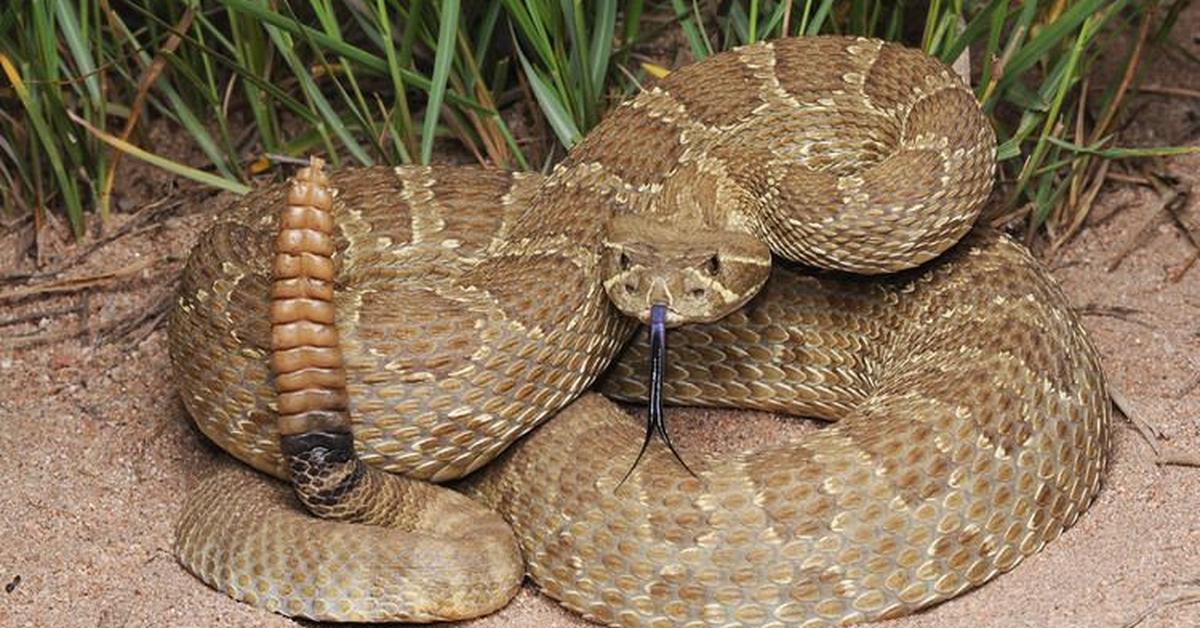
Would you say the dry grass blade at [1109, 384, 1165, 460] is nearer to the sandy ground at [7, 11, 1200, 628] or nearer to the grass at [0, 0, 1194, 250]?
the sandy ground at [7, 11, 1200, 628]

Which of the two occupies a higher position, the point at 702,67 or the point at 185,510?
the point at 702,67

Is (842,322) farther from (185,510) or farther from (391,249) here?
(185,510)

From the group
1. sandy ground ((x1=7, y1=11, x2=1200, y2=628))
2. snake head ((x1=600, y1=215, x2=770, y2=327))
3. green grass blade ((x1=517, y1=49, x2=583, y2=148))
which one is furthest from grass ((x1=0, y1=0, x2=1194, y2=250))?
snake head ((x1=600, y1=215, x2=770, y2=327))

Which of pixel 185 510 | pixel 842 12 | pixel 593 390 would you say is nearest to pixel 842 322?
pixel 593 390

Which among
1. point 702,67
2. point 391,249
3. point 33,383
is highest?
point 702,67

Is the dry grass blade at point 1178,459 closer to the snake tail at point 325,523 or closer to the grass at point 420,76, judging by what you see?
the grass at point 420,76
